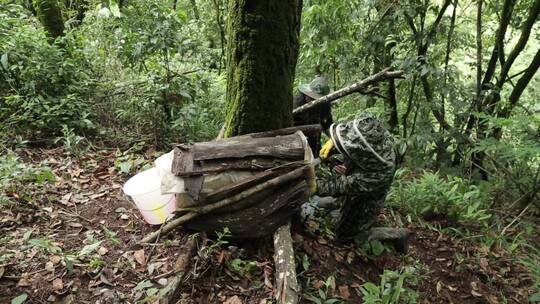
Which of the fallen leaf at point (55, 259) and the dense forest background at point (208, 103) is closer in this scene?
the fallen leaf at point (55, 259)

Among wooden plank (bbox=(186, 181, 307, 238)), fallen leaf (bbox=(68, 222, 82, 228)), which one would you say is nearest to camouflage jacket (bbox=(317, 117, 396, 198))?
wooden plank (bbox=(186, 181, 307, 238))

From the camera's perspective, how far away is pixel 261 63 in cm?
311

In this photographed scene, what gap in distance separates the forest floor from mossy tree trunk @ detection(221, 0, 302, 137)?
1.08 m

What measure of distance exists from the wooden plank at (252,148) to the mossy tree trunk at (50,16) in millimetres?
→ 4452

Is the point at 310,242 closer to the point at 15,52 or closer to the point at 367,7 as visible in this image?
the point at 15,52

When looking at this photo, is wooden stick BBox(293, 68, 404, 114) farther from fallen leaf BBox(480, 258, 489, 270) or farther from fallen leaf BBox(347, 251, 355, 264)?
fallen leaf BBox(480, 258, 489, 270)

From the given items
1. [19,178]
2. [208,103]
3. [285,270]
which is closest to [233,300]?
[285,270]

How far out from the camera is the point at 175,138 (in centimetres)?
505

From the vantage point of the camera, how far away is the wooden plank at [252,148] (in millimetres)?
2973

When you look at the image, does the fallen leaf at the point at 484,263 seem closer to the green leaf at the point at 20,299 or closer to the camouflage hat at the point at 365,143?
the camouflage hat at the point at 365,143

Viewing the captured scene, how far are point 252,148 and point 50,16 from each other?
490 centimetres

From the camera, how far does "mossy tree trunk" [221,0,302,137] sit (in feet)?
9.82

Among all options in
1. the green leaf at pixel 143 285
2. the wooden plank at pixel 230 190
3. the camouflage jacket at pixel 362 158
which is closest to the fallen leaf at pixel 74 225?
the green leaf at pixel 143 285

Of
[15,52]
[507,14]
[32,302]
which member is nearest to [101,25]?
[15,52]
